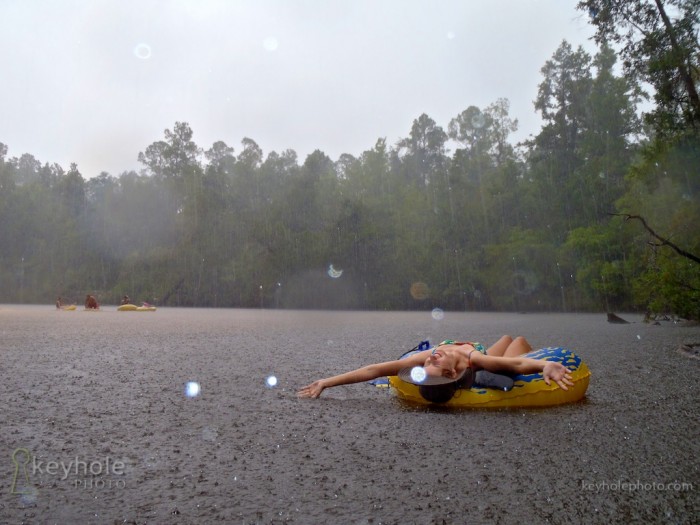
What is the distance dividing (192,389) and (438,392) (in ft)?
6.78

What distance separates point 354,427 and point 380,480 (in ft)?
3.35

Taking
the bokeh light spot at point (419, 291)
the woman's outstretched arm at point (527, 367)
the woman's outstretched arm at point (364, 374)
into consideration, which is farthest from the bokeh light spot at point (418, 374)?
the bokeh light spot at point (419, 291)

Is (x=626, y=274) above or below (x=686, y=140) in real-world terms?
below

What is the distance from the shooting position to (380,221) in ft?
147

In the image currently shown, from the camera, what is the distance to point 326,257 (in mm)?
42688

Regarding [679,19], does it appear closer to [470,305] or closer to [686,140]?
[686,140]

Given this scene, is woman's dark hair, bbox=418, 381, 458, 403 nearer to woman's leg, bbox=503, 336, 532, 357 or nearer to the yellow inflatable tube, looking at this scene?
the yellow inflatable tube

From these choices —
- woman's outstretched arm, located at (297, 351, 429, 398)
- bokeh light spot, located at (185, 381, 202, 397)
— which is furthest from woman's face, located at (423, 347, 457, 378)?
bokeh light spot, located at (185, 381, 202, 397)

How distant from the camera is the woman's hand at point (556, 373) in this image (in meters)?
3.79

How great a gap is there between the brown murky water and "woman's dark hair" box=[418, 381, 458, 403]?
15 centimetres

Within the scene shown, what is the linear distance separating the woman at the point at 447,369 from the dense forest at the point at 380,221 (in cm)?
1412

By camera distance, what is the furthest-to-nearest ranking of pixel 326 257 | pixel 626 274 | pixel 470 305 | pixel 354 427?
pixel 326 257 → pixel 470 305 → pixel 626 274 → pixel 354 427

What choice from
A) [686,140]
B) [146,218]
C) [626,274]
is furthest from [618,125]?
[146,218]

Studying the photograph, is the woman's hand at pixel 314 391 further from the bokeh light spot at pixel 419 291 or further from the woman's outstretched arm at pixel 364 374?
the bokeh light spot at pixel 419 291
